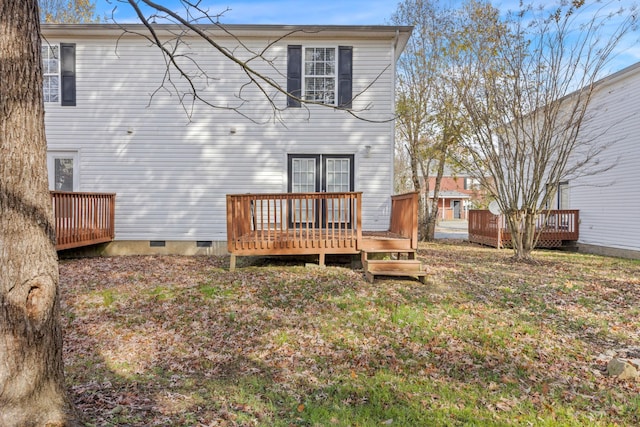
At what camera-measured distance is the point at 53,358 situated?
8.56ft

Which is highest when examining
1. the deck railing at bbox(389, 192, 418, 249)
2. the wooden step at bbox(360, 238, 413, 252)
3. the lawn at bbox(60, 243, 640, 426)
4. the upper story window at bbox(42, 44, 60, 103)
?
the upper story window at bbox(42, 44, 60, 103)

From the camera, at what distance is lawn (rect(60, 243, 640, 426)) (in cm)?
324

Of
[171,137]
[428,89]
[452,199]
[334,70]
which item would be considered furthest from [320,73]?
[452,199]

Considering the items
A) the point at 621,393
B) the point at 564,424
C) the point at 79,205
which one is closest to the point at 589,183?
the point at 621,393

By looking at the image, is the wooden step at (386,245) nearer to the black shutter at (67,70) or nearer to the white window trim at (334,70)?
the white window trim at (334,70)

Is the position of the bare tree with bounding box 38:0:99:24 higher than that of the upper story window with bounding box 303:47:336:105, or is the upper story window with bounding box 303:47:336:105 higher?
the bare tree with bounding box 38:0:99:24

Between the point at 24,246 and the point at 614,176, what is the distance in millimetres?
14329

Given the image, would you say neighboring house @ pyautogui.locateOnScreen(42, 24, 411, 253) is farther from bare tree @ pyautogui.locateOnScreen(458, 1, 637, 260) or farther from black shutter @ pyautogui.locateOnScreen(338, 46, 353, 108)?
bare tree @ pyautogui.locateOnScreen(458, 1, 637, 260)

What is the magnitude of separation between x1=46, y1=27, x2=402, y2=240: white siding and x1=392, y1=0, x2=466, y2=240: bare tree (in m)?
6.55

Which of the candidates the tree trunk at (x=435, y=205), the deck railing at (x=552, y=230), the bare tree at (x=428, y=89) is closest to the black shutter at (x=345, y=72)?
the bare tree at (x=428, y=89)

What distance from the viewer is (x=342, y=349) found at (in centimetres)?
440

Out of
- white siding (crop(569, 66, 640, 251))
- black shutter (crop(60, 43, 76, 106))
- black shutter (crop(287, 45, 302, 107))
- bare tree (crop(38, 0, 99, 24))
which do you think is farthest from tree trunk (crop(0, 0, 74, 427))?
bare tree (crop(38, 0, 99, 24))

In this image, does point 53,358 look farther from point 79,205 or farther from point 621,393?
point 79,205

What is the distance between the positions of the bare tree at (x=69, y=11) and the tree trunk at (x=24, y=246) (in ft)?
68.0
